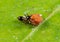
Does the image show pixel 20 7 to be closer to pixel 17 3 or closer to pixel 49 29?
pixel 17 3

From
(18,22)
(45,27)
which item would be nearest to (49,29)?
(45,27)

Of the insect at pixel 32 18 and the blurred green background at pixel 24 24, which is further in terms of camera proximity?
the insect at pixel 32 18

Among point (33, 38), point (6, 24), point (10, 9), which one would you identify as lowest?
point (33, 38)

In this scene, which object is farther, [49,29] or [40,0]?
[40,0]

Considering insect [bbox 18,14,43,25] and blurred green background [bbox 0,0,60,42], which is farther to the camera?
insect [bbox 18,14,43,25]
